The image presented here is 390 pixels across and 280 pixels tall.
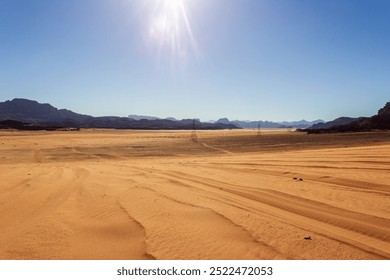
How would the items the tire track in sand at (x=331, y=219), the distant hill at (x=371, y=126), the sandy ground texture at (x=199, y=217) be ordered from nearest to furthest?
the sandy ground texture at (x=199, y=217), the tire track in sand at (x=331, y=219), the distant hill at (x=371, y=126)

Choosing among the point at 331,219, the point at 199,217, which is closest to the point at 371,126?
the point at 331,219

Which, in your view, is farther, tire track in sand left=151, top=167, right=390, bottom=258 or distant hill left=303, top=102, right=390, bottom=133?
distant hill left=303, top=102, right=390, bottom=133

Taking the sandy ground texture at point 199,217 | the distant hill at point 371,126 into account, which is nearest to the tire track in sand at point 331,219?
the sandy ground texture at point 199,217

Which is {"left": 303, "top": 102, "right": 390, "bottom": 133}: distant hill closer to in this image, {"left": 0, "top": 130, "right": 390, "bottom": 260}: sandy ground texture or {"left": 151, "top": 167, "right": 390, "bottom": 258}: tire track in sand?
{"left": 0, "top": 130, "right": 390, "bottom": 260}: sandy ground texture

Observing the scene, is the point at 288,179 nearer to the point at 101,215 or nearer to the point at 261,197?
the point at 261,197

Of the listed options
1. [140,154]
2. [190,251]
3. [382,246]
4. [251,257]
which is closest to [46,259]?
[190,251]

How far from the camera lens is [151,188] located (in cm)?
715

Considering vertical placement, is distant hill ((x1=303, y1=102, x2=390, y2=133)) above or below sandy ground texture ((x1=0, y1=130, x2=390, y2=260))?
above

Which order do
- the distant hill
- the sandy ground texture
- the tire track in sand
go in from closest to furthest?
1. the sandy ground texture
2. the tire track in sand
3. the distant hill

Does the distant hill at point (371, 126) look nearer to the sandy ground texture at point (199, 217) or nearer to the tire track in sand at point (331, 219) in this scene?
the sandy ground texture at point (199, 217)

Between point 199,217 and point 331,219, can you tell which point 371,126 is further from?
point 199,217

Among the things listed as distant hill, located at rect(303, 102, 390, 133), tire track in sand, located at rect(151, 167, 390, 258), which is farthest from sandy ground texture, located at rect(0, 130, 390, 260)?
distant hill, located at rect(303, 102, 390, 133)
